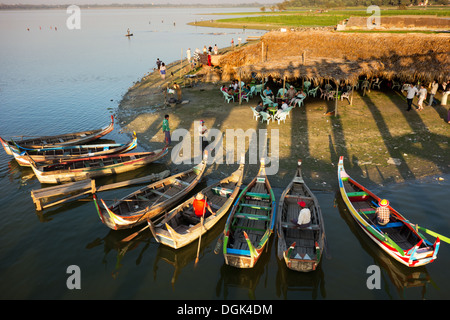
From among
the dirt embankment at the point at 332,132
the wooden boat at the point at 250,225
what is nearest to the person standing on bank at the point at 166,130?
the dirt embankment at the point at 332,132

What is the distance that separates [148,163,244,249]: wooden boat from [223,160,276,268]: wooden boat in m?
0.57

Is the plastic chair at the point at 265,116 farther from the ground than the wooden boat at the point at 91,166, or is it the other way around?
the plastic chair at the point at 265,116

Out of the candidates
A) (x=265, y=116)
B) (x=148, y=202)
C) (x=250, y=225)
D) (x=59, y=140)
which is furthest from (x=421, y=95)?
(x=59, y=140)

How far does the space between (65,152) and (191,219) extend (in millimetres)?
9092

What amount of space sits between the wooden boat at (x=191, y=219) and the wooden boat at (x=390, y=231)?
4.08m

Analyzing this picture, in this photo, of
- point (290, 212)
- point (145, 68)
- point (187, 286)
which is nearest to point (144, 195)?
point (187, 286)

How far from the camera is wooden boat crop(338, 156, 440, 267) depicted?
7.37 m

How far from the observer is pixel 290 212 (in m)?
9.67

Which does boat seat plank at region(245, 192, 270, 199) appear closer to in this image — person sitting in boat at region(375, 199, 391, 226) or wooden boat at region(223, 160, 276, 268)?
wooden boat at region(223, 160, 276, 268)

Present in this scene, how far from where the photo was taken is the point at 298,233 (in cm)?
886

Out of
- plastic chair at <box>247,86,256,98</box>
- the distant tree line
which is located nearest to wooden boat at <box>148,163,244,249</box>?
plastic chair at <box>247,86,256,98</box>

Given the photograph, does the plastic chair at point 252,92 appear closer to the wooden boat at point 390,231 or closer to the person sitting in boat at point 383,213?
the wooden boat at point 390,231

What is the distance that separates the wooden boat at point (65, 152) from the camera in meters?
13.4

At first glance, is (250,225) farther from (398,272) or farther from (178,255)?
(398,272)
